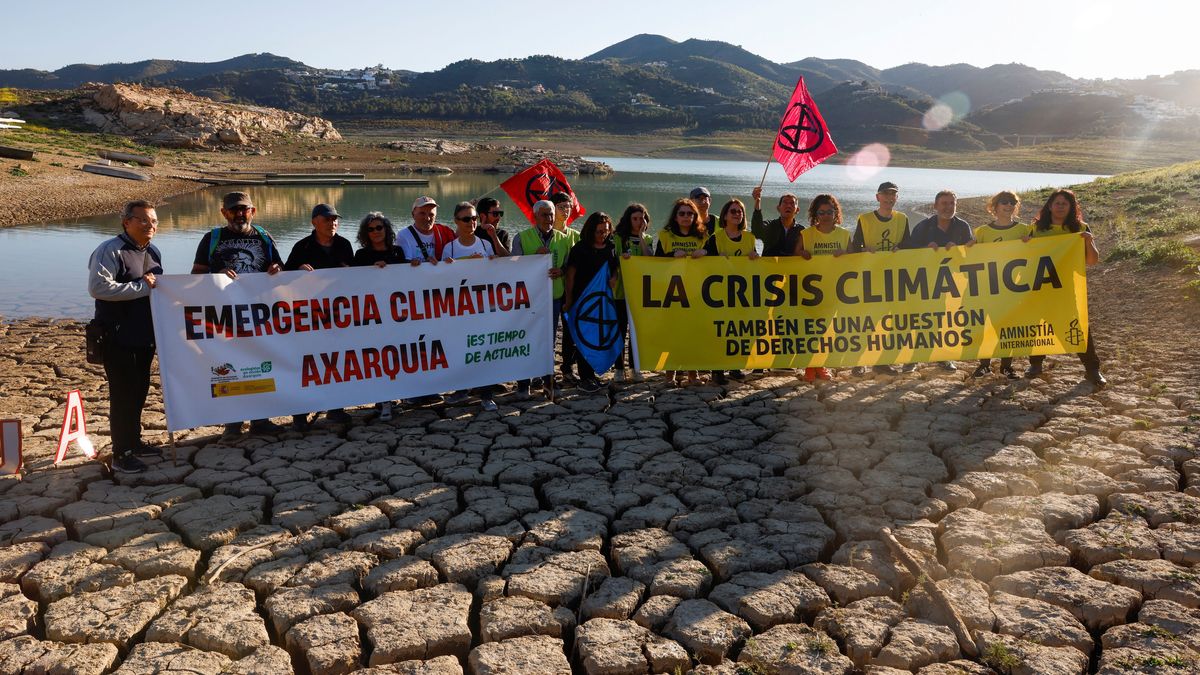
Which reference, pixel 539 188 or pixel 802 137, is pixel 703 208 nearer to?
pixel 802 137

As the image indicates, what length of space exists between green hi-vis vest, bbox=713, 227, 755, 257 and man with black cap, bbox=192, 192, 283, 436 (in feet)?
11.2

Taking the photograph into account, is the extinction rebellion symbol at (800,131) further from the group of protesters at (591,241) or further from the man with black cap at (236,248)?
the man with black cap at (236,248)

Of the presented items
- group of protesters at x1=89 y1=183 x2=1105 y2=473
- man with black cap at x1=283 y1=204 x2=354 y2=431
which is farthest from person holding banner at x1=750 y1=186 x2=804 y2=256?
man with black cap at x1=283 y1=204 x2=354 y2=431

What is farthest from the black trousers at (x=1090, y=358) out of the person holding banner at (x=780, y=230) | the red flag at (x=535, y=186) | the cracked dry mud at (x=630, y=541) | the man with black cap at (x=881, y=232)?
the red flag at (x=535, y=186)

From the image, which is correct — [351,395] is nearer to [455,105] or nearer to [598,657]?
[598,657]

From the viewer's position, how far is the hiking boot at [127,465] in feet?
16.6

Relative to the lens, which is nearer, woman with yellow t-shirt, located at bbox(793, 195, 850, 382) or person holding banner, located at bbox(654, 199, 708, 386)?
person holding banner, located at bbox(654, 199, 708, 386)

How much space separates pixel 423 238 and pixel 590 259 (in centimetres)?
132

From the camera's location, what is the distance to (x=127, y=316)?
16.4ft

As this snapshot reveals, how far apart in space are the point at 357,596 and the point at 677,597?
1451 millimetres

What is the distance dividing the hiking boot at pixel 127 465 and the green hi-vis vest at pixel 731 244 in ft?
14.7

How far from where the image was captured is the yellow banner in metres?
6.56

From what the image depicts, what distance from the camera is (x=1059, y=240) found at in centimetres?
658

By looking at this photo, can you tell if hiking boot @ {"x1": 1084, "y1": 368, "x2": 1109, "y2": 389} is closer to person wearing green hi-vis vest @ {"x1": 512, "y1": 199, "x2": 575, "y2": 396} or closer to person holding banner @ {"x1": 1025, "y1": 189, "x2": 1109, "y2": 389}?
person holding banner @ {"x1": 1025, "y1": 189, "x2": 1109, "y2": 389}
